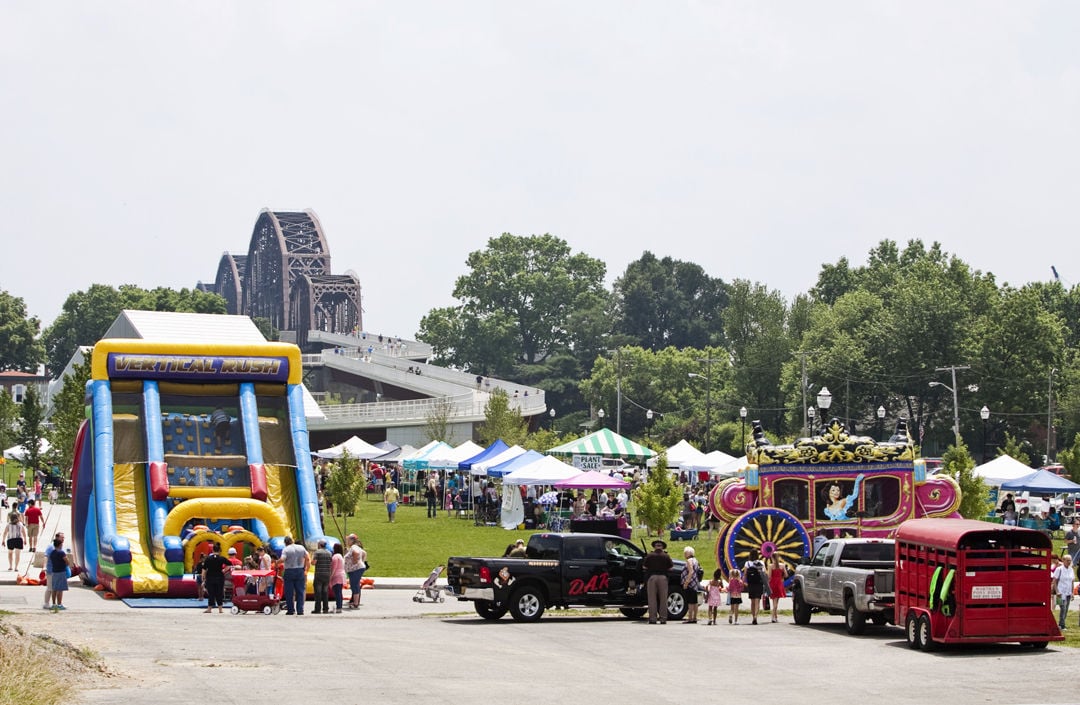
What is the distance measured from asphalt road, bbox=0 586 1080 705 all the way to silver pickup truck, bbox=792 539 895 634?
414 mm

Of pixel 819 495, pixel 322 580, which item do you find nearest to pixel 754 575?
pixel 819 495

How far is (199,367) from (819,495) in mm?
13510

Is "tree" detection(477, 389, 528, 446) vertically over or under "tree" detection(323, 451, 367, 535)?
over

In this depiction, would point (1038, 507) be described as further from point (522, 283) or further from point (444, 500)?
point (522, 283)

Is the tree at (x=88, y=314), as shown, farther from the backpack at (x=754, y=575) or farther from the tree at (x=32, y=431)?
the backpack at (x=754, y=575)

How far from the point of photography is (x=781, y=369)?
4230 inches

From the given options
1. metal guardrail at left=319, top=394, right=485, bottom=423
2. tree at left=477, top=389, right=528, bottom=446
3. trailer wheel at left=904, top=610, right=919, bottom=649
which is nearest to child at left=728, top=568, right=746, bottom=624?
trailer wheel at left=904, top=610, right=919, bottom=649

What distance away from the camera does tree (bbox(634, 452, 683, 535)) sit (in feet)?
137

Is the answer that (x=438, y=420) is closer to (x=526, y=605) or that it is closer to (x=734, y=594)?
(x=526, y=605)

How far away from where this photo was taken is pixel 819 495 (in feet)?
111

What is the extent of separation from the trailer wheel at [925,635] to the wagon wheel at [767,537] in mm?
9664

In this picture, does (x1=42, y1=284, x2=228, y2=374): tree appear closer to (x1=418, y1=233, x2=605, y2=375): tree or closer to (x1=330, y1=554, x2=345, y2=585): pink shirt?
(x1=418, y1=233, x2=605, y2=375): tree

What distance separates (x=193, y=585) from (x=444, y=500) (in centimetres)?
3153

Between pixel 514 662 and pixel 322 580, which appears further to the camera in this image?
pixel 322 580
